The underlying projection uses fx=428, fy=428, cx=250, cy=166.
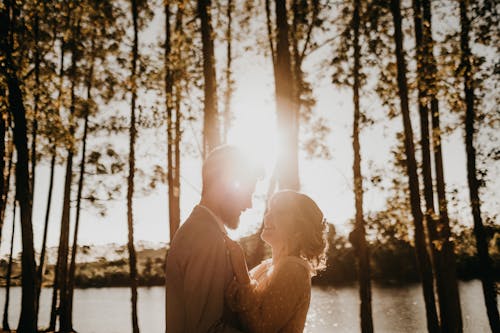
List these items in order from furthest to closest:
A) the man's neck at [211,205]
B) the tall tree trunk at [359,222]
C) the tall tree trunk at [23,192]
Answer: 1. the tall tree trunk at [359,222]
2. the tall tree trunk at [23,192]
3. the man's neck at [211,205]

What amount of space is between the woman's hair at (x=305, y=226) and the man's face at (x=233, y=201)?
2.79 ft

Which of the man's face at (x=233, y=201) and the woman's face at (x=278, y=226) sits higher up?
the man's face at (x=233, y=201)

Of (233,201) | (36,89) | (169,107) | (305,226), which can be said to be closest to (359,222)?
(169,107)

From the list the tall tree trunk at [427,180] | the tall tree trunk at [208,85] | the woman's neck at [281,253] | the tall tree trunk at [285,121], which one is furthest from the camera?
the tall tree trunk at [427,180]

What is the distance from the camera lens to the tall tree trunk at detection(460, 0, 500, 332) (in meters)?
11.0

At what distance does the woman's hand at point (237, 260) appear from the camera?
250 centimetres

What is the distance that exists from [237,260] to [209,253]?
0.25 m

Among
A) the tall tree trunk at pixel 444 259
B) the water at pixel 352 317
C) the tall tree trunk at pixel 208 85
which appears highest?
the tall tree trunk at pixel 208 85

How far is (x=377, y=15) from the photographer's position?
12.1 metres

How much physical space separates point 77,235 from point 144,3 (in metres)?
11.0

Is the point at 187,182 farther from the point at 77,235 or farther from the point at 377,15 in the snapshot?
the point at 77,235

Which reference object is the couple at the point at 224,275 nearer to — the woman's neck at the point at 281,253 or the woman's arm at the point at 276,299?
→ the woman's arm at the point at 276,299

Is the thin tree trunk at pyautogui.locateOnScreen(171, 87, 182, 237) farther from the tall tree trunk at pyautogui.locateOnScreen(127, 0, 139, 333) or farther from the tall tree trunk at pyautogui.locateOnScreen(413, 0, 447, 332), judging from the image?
the tall tree trunk at pyautogui.locateOnScreen(413, 0, 447, 332)

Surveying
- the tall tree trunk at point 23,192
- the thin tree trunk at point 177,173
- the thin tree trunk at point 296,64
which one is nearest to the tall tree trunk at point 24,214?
the tall tree trunk at point 23,192
